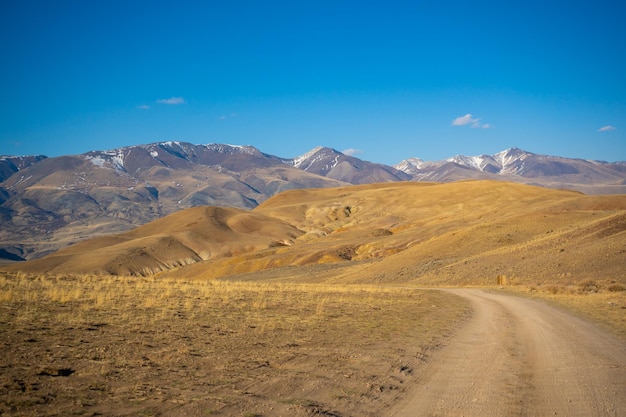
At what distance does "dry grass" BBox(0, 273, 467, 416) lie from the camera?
316 inches

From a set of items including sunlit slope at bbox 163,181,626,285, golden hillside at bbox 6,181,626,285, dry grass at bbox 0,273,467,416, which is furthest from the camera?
golden hillside at bbox 6,181,626,285

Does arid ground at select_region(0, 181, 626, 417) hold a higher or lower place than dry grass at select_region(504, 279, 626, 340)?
higher

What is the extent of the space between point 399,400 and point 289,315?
9948mm

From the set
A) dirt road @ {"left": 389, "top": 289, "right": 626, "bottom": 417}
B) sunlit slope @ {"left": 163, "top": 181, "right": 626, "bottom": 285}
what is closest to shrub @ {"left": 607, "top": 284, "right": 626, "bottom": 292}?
sunlit slope @ {"left": 163, "top": 181, "right": 626, "bottom": 285}

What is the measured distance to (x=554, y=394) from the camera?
29.7 ft

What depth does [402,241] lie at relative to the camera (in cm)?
7238

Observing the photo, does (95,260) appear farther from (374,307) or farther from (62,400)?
(62,400)

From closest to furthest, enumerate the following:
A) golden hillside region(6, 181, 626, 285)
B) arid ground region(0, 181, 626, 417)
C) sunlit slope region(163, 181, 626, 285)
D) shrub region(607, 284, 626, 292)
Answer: arid ground region(0, 181, 626, 417) → shrub region(607, 284, 626, 292) → sunlit slope region(163, 181, 626, 285) → golden hillside region(6, 181, 626, 285)

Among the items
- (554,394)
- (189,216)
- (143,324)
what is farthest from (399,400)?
(189,216)

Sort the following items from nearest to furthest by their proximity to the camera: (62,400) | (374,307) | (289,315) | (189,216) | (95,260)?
(62,400), (289,315), (374,307), (95,260), (189,216)

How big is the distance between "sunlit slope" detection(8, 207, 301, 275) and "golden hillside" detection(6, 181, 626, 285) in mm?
349

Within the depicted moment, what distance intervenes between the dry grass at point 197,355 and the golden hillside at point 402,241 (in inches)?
1026

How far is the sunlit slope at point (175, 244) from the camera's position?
101 m

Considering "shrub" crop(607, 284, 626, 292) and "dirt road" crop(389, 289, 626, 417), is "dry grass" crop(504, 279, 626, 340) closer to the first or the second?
"shrub" crop(607, 284, 626, 292)
